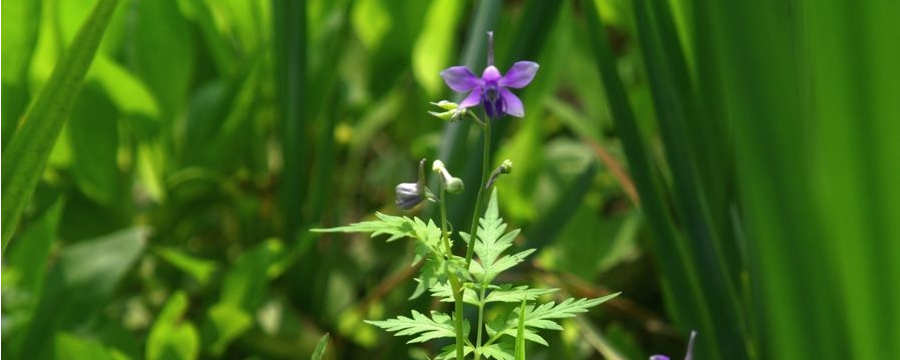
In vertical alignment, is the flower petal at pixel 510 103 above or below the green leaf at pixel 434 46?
above

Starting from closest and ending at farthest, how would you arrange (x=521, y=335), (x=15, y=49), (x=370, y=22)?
(x=521, y=335), (x=15, y=49), (x=370, y=22)

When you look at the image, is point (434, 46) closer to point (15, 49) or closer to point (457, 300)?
point (15, 49)

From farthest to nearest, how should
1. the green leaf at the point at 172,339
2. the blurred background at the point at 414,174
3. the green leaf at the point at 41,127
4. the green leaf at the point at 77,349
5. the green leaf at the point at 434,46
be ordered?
the green leaf at the point at 434,46
the green leaf at the point at 172,339
the green leaf at the point at 77,349
the green leaf at the point at 41,127
the blurred background at the point at 414,174

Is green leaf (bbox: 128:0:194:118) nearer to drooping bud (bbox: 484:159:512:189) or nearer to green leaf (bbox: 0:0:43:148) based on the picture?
green leaf (bbox: 0:0:43:148)

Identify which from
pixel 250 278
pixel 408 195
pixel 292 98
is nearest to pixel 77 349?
pixel 250 278

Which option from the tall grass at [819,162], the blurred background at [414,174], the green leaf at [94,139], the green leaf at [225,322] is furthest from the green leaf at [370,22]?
the tall grass at [819,162]

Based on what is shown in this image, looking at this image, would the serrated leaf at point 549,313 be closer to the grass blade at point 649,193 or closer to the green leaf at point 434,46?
the grass blade at point 649,193

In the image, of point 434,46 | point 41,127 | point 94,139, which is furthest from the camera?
point 434,46
